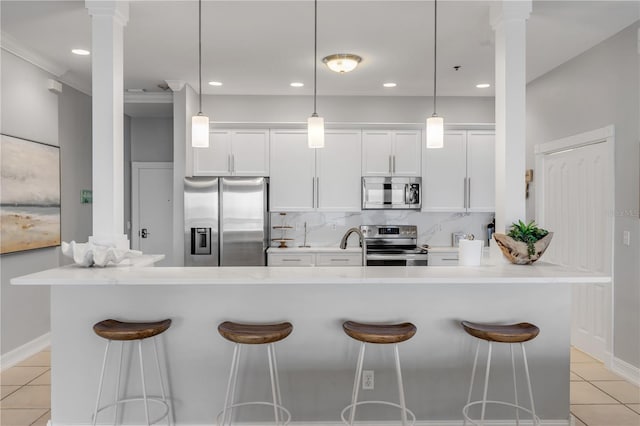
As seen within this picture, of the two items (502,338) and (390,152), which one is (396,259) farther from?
(502,338)

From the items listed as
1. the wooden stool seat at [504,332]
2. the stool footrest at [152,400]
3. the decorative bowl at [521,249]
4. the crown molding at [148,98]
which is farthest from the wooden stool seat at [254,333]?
the crown molding at [148,98]

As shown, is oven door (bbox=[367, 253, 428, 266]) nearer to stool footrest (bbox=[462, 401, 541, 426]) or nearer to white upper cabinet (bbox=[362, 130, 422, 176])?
white upper cabinet (bbox=[362, 130, 422, 176])

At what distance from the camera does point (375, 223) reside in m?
5.93

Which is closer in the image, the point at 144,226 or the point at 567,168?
the point at 567,168

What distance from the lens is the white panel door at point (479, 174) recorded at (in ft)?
A: 18.3

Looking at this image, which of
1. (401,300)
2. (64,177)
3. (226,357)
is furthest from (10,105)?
(401,300)

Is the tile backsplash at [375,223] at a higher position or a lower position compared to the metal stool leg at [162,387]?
higher

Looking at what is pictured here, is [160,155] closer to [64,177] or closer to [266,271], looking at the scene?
[64,177]

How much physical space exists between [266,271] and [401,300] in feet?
2.70

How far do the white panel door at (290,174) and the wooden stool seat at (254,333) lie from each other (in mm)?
3106

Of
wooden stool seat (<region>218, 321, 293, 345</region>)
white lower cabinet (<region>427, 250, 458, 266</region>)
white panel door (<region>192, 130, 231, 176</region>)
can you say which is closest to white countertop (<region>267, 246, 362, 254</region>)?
white lower cabinet (<region>427, 250, 458, 266</region>)

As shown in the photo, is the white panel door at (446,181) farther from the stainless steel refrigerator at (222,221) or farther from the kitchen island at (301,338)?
the kitchen island at (301,338)

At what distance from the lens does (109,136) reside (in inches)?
119

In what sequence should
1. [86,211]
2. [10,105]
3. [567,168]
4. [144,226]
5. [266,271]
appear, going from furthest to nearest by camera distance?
[144,226]
[86,211]
[567,168]
[10,105]
[266,271]
